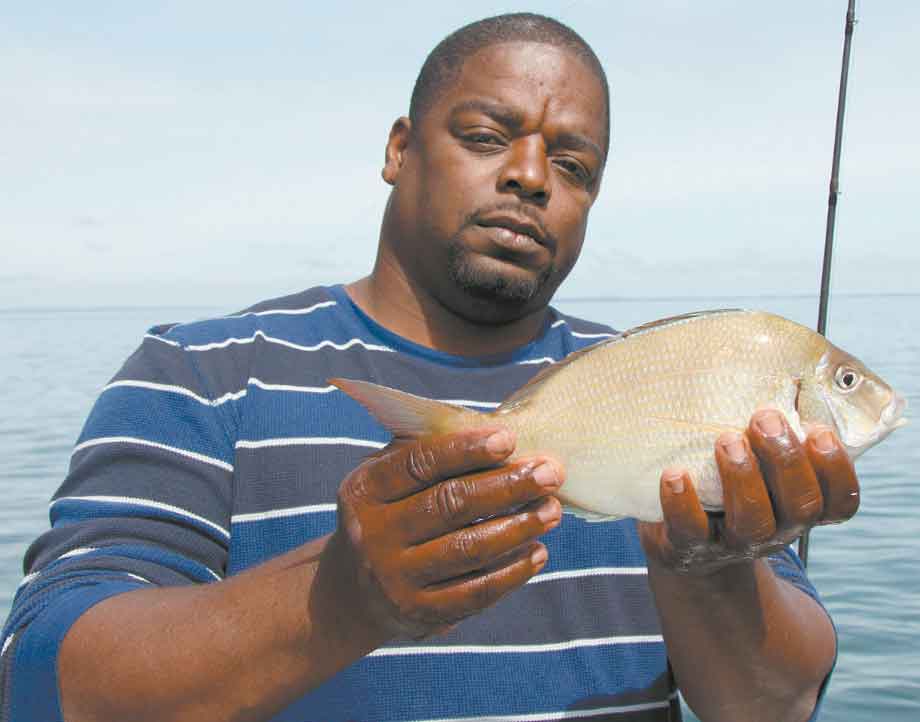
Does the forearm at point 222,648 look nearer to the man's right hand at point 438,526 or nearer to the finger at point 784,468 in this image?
the man's right hand at point 438,526

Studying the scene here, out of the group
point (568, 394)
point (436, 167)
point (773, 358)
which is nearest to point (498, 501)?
point (568, 394)

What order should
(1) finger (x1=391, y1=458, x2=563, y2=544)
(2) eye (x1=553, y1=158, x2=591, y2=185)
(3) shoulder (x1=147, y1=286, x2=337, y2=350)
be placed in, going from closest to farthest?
1. (1) finger (x1=391, y1=458, x2=563, y2=544)
2. (3) shoulder (x1=147, y1=286, x2=337, y2=350)
3. (2) eye (x1=553, y1=158, x2=591, y2=185)

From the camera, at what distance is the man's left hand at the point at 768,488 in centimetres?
174

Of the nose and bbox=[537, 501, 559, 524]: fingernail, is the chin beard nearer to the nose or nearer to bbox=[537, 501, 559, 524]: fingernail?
the nose

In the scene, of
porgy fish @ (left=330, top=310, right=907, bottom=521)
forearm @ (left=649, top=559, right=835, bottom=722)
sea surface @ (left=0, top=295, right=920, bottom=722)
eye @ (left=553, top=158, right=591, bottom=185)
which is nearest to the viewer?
porgy fish @ (left=330, top=310, right=907, bottom=521)

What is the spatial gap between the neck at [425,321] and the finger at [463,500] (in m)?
1.13

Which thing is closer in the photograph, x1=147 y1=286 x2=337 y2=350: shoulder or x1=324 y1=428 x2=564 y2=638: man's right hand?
x1=324 y1=428 x2=564 y2=638: man's right hand

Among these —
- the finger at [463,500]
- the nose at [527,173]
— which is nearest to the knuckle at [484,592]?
the finger at [463,500]

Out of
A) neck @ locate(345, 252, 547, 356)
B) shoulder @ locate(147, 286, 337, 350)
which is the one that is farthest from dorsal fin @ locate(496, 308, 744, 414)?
shoulder @ locate(147, 286, 337, 350)

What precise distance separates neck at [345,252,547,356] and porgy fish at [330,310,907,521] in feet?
2.87

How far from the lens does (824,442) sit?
69.0 inches

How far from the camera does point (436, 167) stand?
2625 millimetres

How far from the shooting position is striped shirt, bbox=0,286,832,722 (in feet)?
6.69

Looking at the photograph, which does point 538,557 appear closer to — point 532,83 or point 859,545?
point 532,83
